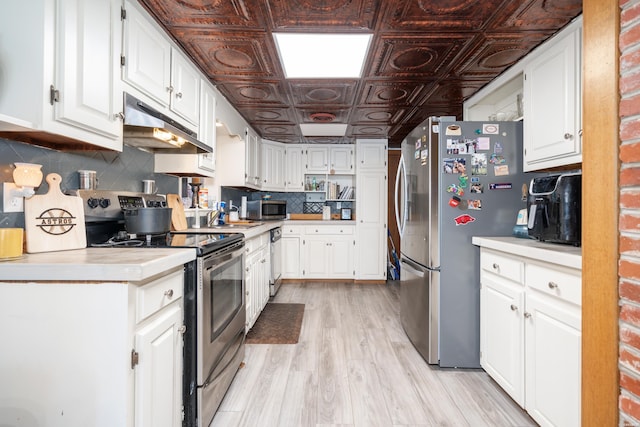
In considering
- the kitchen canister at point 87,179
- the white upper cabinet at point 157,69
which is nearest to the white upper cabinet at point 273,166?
the white upper cabinet at point 157,69

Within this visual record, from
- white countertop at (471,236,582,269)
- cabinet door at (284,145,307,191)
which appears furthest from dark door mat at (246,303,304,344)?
cabinet door at (284,145,307,191)

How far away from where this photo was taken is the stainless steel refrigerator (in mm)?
2109

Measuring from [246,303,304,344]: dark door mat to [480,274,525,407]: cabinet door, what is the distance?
1474mm

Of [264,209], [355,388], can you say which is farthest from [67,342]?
[264,209]

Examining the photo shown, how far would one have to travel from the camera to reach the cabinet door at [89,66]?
1140 millimetres

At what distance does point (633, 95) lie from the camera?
34.1 inches

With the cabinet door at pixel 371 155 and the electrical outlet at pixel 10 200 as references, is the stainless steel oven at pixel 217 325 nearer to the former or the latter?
the electrical outlet at pixel 10 200

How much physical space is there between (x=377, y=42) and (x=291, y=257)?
131 inches

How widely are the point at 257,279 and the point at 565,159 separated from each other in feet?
8.44

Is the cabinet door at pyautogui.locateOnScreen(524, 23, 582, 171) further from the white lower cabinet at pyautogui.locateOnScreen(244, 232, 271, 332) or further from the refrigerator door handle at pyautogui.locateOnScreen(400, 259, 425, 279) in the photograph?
the white lower cabinet at pyautogui.locateOnScreen(244, 232, 271, 332)

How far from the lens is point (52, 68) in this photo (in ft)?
3.64

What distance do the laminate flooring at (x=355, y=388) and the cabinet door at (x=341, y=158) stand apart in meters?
2.71

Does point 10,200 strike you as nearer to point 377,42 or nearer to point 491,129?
point 377,42

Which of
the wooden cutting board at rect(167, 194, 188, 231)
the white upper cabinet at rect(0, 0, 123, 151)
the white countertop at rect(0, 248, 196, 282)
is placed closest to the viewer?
the white countertop at rect(0, 248, 196, 282)
